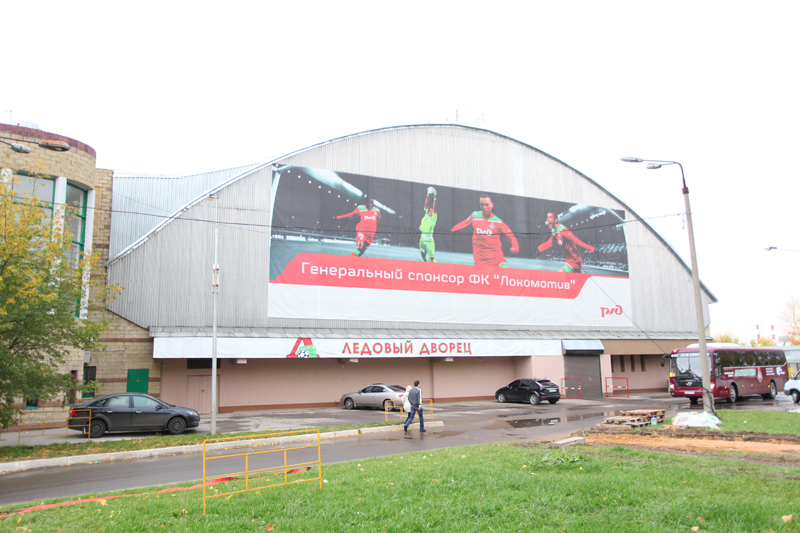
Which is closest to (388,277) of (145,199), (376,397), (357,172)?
(357,172)

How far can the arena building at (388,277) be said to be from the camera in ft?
91.0

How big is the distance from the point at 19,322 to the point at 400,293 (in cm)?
2078

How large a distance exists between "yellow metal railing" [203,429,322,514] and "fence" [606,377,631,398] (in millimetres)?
25723

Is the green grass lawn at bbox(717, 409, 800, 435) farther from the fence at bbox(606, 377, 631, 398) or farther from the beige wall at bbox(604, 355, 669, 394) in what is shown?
the beige wall at bbox(604, 355, 669, 394)

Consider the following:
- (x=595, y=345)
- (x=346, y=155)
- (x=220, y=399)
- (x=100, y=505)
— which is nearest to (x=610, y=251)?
(x=595, y=345)

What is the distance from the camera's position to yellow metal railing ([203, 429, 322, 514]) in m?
8.73

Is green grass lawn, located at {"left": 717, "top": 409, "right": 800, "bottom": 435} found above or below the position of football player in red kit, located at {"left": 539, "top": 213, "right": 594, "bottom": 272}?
below

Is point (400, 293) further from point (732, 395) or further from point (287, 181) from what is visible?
point (732, 395)

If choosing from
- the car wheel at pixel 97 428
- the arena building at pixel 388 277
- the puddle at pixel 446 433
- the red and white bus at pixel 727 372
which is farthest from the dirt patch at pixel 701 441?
the arena building at pixel 388 277

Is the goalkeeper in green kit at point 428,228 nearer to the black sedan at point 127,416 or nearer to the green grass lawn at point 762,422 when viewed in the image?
the green grass lawn at point 762,422

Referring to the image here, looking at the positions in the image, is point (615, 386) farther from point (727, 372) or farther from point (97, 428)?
point (97, 428)

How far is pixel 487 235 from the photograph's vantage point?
36.8m

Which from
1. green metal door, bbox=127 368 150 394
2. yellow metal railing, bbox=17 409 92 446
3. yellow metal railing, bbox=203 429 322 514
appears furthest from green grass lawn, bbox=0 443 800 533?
green metal door, bbox=127 368 150 394

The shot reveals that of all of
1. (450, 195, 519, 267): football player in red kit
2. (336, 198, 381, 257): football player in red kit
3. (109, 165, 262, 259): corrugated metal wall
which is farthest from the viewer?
(450, 195, 519, 267): football player in red kit
